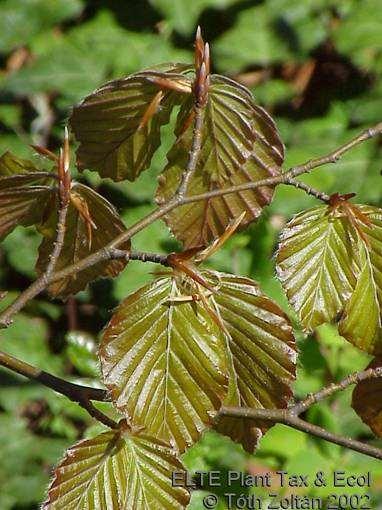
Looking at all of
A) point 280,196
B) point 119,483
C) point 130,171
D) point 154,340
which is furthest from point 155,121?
point 280,196

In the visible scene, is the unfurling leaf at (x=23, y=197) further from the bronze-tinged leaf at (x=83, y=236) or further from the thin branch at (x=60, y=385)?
the thin branch at (x=60, y=385)

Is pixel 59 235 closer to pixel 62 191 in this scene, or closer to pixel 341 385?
pixel 62 191

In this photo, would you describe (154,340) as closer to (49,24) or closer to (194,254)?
(194,254)

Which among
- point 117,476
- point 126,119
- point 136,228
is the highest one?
point 126,119

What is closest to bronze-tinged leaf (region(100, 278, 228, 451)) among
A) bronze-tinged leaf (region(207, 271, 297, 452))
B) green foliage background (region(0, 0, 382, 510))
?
bronze-tinged leaf (region(207, 271, 297, 452))

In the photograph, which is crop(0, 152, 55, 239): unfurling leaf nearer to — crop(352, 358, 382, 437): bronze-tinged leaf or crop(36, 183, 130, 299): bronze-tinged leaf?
crop(36, 183, 130, 299): bronze-tinged leaf

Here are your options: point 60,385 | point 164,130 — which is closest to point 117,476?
point 60,385
